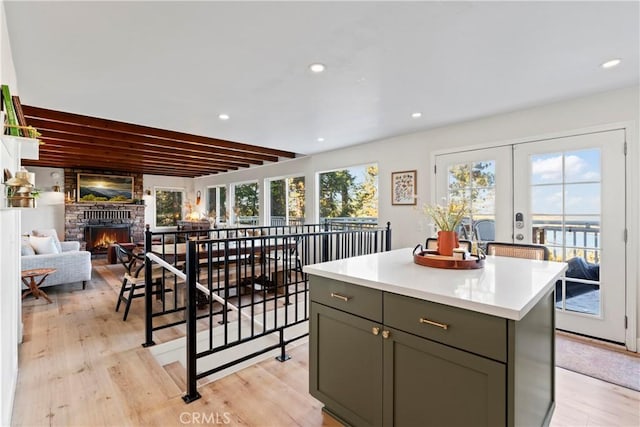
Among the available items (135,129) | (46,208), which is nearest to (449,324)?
(135,129)

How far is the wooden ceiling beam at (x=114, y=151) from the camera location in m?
5.07

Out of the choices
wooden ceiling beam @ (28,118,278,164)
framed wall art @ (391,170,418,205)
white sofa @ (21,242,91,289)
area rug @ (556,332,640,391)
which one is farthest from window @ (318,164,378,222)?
white sofa @ (21,242,91,289)

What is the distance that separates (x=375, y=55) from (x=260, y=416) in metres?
2.48

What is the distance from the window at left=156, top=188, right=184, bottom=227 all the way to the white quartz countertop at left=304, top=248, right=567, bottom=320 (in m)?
9.05

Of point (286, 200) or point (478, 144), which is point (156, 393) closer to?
point (478, 144)

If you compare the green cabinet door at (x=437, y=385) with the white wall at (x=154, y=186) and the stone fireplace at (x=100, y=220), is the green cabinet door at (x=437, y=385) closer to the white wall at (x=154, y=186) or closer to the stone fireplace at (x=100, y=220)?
the stone fireplace at (x=100, y=220)

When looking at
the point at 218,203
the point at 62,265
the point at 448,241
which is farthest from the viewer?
the point at 218,203

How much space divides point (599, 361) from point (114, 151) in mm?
7298

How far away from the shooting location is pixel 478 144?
3.61m

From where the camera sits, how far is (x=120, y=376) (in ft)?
7.34

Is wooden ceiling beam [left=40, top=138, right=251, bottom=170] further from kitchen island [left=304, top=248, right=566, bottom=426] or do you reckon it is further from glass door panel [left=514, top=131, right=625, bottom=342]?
glass door panel [left=514, top=131, right=625, bottom=342]

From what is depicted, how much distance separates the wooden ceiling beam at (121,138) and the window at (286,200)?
651mm

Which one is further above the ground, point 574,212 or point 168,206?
point 168,206

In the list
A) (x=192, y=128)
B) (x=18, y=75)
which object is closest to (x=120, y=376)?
(x=18, y=75)
